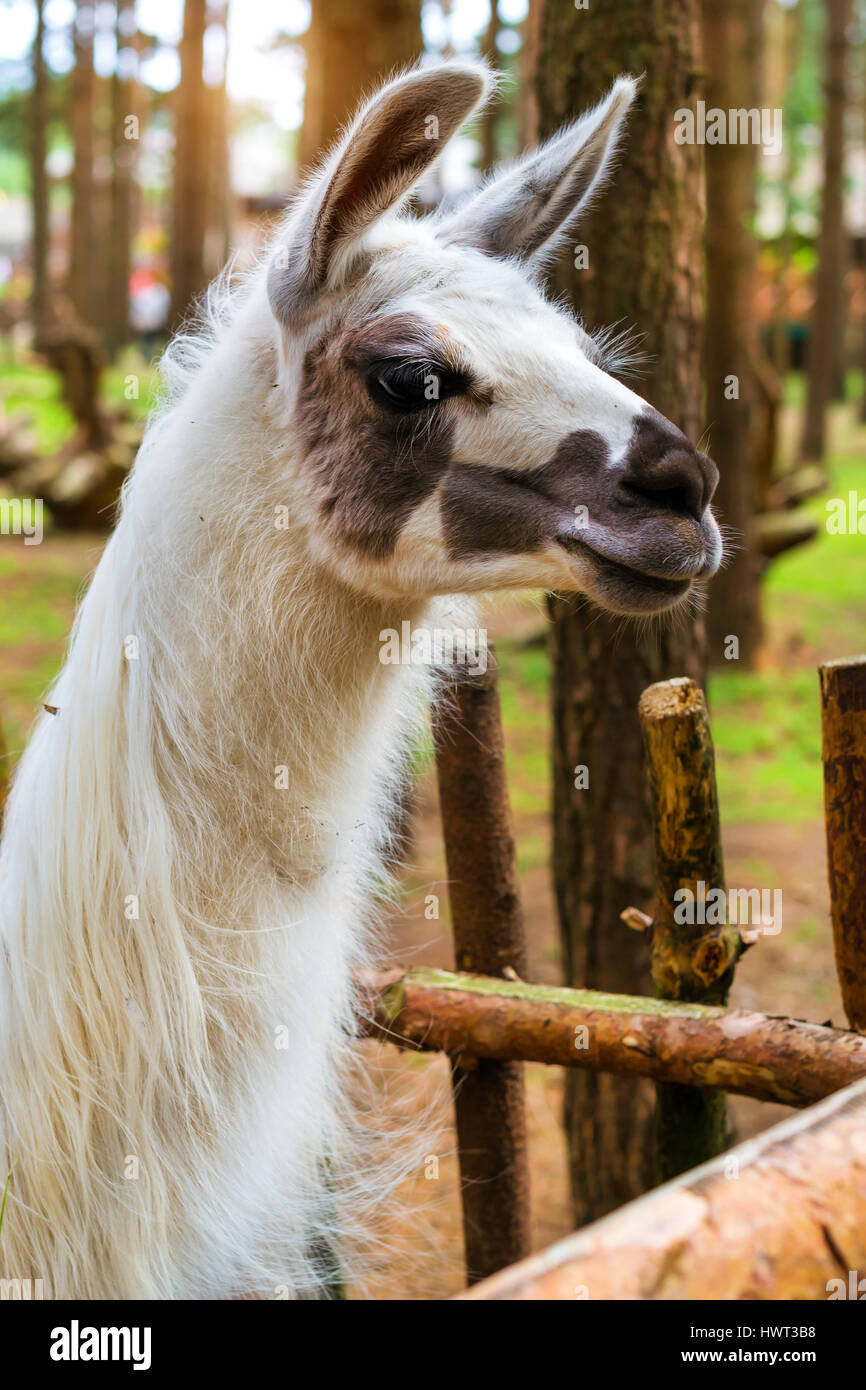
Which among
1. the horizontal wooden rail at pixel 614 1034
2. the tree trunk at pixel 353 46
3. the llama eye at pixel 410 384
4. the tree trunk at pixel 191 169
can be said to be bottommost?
the horizontal wooden rail at pixel 614 1034

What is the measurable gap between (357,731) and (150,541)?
1.78ft

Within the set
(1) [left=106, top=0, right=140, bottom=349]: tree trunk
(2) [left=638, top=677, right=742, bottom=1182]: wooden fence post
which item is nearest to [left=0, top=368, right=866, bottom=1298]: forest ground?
(2) [left=638, top=677, right=742, bottom=1182]: wooden fence post

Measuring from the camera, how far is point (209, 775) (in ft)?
7.23

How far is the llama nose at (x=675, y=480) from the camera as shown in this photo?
203 centimetres

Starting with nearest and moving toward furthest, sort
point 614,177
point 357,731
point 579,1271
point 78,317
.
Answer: point 579,1271 → point 357,731 → point 614,177 → point 78,317

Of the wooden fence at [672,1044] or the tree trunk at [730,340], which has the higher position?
the tree trunk at [730,340]

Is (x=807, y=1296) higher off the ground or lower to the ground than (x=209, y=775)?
lower

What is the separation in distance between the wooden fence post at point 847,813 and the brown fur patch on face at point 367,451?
94 centimetres

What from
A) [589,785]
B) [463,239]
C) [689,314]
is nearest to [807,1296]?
[463,239]

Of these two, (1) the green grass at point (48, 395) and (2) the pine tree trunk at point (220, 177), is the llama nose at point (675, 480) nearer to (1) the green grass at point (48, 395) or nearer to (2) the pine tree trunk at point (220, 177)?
(1) the green grass at point (48, 395)

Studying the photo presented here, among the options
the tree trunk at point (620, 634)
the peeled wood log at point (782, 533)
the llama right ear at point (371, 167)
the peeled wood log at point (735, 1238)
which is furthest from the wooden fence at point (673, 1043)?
the peeled wood log at point (782, 533)

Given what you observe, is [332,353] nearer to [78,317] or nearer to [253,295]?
[253,295]

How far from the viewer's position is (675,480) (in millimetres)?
2041

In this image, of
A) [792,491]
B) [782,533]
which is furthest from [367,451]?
[792,491]
